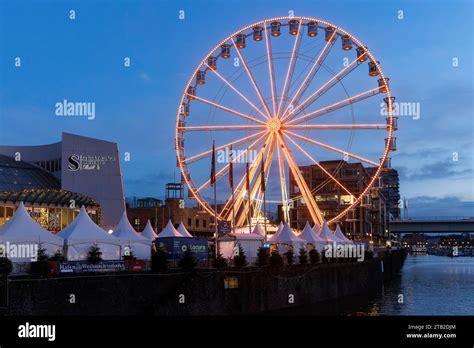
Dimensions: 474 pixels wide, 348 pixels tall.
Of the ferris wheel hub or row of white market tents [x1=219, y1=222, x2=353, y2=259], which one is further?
the ferris wheel hub

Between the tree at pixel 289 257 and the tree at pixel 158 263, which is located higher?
the tree at pixel 158 263

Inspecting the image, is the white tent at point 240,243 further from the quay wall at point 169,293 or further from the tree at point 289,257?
the quay wall at point 169,293

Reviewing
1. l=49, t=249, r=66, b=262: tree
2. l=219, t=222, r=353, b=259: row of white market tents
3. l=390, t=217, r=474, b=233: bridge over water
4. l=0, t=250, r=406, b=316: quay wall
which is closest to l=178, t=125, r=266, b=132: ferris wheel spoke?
l=219, t=222, r=353, b=259: row of white market tents

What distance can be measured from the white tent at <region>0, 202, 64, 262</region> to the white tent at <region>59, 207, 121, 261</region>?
73 centimetres

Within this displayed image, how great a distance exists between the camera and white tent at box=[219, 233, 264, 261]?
48188 mm

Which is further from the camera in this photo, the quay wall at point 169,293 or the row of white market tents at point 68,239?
the row of white market tents at point 68,239

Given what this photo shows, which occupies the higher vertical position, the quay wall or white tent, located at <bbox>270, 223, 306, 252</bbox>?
white tent, located at <bbox>270, 223, 306, 252</bbox>

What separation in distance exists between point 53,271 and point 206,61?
110 feet

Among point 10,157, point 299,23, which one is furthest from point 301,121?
point 10,157

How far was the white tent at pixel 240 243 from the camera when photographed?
48.2m

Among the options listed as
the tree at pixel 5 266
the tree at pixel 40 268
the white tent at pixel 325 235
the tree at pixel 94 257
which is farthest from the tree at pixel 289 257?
the tree at pixel 5 266

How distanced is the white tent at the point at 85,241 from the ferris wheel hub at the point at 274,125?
71.0 ft

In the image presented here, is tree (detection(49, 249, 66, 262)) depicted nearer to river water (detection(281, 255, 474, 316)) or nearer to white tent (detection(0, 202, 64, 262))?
white tent (detection(0, 202, 64, 262))

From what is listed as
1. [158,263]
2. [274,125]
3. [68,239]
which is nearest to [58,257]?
[68,239]
